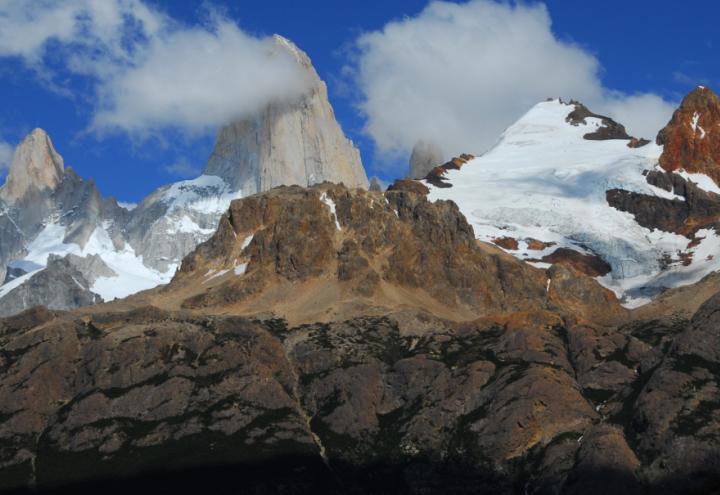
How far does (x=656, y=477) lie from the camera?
16200cm

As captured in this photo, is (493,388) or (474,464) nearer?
(474,464)

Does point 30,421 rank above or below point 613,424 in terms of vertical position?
above

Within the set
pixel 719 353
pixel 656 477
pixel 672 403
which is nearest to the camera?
pixel 656 477

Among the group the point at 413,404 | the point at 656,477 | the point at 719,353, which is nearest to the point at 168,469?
the point at 413,404

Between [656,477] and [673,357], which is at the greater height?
[673,357]

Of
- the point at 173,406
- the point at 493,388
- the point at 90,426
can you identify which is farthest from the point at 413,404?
the point at 90,426

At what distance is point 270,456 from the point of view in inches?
7224

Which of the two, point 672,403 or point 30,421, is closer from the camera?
point 672,403

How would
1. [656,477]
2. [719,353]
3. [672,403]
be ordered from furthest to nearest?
[719,353] < [672,403] < [656,477]

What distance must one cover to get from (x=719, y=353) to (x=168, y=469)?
3464 inches

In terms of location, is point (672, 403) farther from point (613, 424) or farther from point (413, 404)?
point (413, 404)

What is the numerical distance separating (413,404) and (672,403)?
4406 cm

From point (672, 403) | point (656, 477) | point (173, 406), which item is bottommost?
point (656, 477)

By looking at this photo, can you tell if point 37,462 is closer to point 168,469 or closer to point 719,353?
point 168,469
